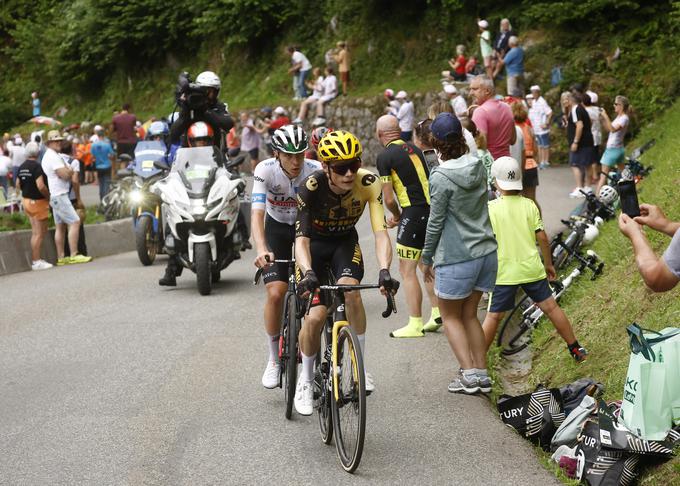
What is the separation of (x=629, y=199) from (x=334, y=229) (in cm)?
236

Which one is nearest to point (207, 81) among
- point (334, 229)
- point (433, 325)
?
point (433, 325)

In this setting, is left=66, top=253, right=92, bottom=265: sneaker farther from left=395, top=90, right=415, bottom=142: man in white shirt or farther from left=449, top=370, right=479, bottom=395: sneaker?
left=395, top=90, right=415, bottom=142: man in white shirt

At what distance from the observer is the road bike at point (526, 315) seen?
33.6 feet

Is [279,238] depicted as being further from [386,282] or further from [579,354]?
[579,354]

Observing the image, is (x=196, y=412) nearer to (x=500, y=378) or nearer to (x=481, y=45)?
(x=500, y=378)

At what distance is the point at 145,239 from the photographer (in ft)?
54.5

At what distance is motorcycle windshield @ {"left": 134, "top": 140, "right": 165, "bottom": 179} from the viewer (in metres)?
17.2

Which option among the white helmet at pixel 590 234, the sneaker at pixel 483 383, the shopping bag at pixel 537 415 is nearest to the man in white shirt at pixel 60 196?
the white helmet at pixel 590 234

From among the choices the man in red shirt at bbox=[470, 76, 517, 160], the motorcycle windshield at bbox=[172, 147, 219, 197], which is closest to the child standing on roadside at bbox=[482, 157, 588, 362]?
the man in red shirt at bbox=[470, 76, 517, 160]

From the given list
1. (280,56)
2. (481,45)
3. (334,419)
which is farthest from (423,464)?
(280,56)

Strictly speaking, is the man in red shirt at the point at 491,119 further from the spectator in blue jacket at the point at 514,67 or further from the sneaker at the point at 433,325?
the spectator in blue jacket at the point at 514,67

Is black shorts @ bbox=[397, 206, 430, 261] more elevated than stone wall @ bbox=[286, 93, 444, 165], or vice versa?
black shorts @ bbox=[397, 206, 430, 261]

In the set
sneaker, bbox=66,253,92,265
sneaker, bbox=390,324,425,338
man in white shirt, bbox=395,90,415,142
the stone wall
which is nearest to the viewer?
sneaker, bbox=390,324,425,338

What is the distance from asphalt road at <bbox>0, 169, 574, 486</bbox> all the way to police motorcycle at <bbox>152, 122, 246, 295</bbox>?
2.09 ft
